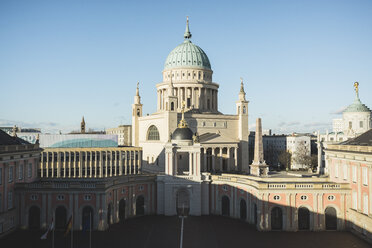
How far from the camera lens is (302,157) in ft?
376

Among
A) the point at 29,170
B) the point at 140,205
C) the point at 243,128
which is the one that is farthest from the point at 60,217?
the point at 243,128

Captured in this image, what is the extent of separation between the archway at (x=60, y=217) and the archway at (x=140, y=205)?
38.5ft

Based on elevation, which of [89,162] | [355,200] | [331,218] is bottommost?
[331,218]

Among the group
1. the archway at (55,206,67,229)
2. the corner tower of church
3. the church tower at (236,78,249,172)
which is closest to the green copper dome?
the church tower at (236,78,249,172)

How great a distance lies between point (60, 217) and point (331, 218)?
114ft

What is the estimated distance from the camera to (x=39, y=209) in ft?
155

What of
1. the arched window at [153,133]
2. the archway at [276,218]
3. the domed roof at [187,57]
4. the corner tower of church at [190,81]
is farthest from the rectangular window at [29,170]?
the domed roof at [187,57]

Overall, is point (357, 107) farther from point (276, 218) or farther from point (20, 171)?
point (20, 171)

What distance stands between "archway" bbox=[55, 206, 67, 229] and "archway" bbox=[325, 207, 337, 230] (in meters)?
33.6

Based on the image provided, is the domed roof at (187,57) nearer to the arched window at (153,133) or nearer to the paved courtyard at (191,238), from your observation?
the arched window at (153,133)

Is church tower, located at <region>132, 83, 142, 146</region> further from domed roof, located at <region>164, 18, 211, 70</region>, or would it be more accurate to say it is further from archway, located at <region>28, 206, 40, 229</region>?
archway, located at <region>28, 206, 40, 229</region>

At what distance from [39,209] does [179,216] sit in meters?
19.5

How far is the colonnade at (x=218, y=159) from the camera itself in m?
78.0

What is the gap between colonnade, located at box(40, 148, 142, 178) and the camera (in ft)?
251
